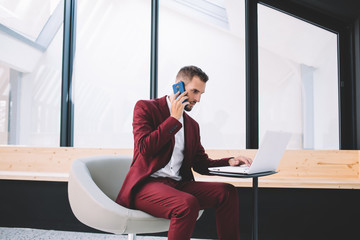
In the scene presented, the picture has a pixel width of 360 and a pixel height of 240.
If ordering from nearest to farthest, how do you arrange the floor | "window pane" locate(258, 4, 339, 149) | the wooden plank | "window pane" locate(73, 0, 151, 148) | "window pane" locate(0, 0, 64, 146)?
the floor → "window pane" locate(258, 4, 339, 149) → the wooden plank → "window pane" locate(73, 0, 151, 148) → "window pane" locate(0, 0, 64, 146)

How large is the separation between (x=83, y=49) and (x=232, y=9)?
198 cm

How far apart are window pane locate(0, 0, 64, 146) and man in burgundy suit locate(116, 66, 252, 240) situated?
2616 mm

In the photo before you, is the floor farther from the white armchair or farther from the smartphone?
the smartphone

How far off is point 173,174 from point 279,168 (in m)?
1.86

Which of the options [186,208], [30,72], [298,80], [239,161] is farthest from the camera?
[30,72]

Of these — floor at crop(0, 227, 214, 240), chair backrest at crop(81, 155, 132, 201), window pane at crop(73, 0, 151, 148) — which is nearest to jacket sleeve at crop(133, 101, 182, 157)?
chair backrest at crop(81, 155, 132, 201)

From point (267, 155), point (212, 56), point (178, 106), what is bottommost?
point (267, 155)

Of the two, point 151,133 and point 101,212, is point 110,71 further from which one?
point 101,212

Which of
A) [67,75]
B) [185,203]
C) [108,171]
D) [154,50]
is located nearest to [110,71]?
[67,75]

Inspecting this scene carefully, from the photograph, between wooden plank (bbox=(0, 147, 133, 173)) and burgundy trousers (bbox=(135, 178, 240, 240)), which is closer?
burgundy trousers (bbox=(135, 178, 240, 240))

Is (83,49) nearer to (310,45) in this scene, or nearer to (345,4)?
(310,45)

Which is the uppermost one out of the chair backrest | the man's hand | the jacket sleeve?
the jacket sleeve

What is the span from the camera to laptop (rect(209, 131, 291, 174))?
1.38 metres

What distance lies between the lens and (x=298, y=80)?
11.4 feet
